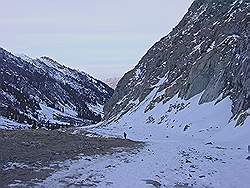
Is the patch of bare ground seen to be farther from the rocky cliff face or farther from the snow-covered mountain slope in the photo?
the rocky cliff face

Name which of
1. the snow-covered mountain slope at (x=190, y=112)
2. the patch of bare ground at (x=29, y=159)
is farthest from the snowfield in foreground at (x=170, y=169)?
the patch of bare ground at (x=29, y=159)

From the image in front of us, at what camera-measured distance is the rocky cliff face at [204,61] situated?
52.8 m

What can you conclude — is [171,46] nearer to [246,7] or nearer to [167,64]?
[167,64]

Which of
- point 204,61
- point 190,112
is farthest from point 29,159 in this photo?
point 204,61

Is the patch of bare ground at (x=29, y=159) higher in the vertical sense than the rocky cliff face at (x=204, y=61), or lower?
lower

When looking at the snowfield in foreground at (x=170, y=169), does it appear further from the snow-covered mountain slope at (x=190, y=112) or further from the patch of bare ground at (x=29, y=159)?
the patch of bare ground at (x=29, y=159)

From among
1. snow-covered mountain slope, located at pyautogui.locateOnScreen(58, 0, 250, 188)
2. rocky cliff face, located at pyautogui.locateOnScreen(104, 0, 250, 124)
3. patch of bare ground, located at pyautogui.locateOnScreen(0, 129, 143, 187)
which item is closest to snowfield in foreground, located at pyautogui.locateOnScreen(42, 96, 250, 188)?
snow-covered mountain slope, located at pyautogui.locateOnScreen(58, 0, 250, 188)

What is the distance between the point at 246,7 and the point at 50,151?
194 feet

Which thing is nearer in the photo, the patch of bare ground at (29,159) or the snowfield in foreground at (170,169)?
the patch of bare ground at (29,159)

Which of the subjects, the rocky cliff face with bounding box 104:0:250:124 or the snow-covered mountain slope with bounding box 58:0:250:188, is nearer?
the snow-covered mountain slope with bounding box 58:0:250:188

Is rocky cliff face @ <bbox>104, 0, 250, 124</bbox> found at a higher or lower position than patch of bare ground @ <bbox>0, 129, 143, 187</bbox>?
higher

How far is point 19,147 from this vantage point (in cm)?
2503

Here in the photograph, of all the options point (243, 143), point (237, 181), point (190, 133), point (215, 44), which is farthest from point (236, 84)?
point (237, 181)

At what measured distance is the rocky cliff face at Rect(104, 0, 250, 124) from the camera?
173 ft
